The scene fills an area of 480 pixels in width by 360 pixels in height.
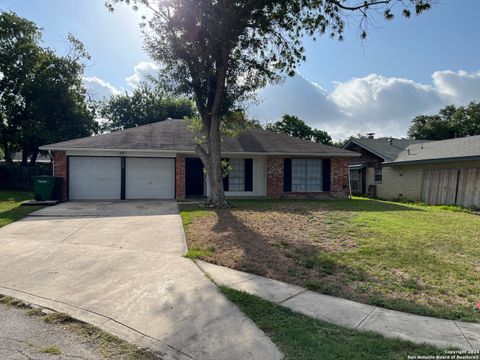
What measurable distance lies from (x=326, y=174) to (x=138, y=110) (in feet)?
82.1

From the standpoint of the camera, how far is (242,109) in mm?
14680

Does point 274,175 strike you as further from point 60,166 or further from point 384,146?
point 384,146

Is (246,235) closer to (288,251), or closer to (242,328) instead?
(288,251)

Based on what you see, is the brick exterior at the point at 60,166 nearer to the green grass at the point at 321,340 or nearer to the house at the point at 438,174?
the green grass at the point at 321,340

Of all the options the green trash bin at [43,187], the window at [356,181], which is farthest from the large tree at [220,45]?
the window at [356,181]

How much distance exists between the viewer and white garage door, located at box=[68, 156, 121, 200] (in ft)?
54.3

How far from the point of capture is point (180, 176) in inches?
677

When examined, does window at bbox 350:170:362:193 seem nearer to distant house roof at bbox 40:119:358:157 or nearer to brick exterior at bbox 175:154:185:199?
distant house roof at bbox 40:119:358:157

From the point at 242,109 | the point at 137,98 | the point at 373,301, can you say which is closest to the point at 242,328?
the point at 373,301

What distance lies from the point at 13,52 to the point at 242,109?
68.6 feet

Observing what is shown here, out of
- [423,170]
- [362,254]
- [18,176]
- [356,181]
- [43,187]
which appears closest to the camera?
[362,254]

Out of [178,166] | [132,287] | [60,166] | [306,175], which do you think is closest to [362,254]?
[132,287]

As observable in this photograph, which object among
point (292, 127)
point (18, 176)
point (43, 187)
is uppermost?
point (292, 127)

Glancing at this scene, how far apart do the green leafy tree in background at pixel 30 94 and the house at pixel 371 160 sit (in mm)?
20696
